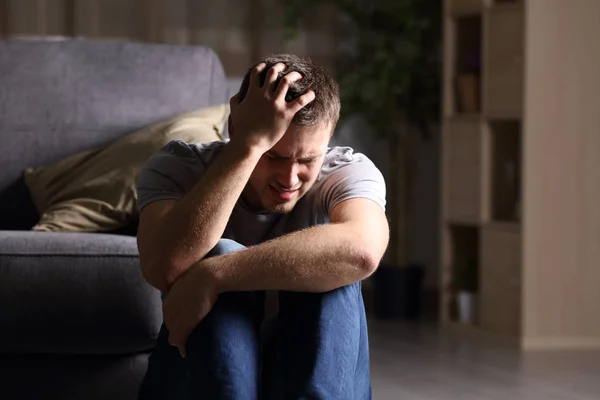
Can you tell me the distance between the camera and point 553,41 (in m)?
3.91

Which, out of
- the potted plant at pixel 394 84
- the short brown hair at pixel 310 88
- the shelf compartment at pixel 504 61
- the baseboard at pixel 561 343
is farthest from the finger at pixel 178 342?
the potted plant at pixel 394 84

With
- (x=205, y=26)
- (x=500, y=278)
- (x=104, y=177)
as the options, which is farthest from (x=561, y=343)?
(x=205, y=26)

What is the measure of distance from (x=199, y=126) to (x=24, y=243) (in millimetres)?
593

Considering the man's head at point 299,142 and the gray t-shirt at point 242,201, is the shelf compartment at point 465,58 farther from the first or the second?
the man's head at point 299,142

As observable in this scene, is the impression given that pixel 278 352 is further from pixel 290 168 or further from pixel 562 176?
pixel 562 176

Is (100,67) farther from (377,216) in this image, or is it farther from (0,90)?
(377,216)

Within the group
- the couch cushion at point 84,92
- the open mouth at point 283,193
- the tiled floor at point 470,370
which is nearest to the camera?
the open mouth at point 283,193

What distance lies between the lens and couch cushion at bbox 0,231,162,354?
230 cm

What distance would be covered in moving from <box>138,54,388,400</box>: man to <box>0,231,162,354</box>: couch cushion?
45cm

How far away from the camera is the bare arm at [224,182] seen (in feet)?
5.81

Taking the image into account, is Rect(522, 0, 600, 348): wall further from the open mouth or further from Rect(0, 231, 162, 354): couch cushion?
the open mouth

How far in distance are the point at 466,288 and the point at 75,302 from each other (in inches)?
93.4

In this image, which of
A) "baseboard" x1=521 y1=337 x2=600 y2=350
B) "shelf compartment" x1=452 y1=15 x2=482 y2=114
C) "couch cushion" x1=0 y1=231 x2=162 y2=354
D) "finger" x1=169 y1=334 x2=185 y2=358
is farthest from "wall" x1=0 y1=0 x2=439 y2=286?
"finger" x1=169 y1=334 x2=185 y2=358

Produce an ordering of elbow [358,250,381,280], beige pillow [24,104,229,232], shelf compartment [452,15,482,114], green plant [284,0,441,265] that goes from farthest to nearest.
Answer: green plant [284,0,441,265] < shelf compartment [452,15,482,114] < beige pillow [24,104,229,232] < elbow [358,250,381,280]
